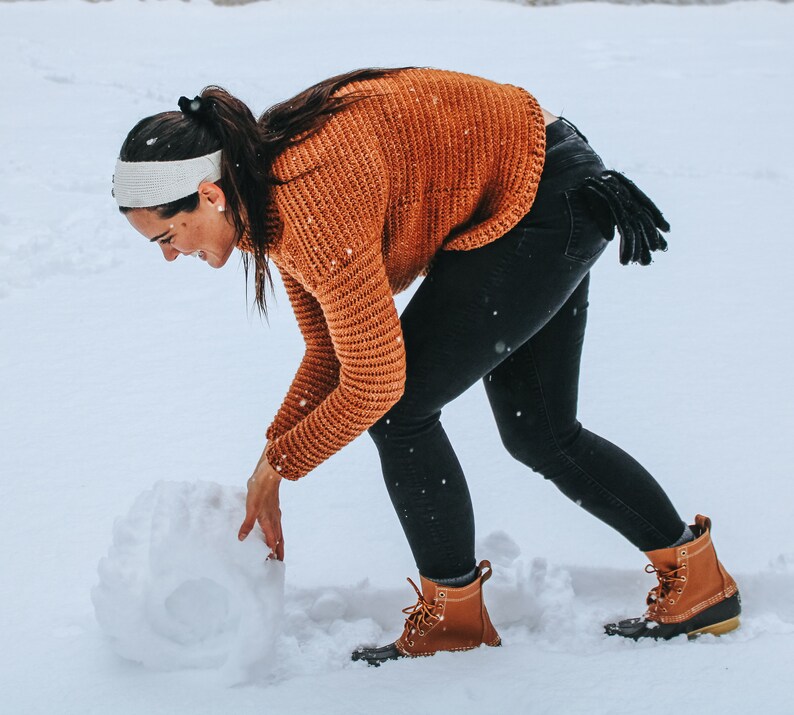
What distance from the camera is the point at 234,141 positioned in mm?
1199

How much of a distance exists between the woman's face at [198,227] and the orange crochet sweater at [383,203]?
8 centimetres

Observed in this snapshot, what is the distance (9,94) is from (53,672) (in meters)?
4.79

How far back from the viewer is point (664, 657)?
1540 mm

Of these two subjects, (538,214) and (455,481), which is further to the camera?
(455,481)

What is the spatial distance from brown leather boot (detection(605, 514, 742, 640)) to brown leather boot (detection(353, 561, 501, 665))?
0.31 m

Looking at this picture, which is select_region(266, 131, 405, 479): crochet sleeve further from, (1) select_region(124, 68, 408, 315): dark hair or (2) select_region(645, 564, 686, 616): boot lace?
(2) select_region(645, 564, 686, 616): boot lace

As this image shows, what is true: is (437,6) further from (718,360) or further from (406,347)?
(406,347)

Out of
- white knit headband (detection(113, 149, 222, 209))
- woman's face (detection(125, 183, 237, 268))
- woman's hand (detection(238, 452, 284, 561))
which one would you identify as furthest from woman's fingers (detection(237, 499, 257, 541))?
white knit headband (detection(113, 149, 222, 209))

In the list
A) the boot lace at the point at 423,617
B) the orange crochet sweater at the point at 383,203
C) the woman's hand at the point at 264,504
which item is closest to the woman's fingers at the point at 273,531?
the woman's hand at the point at 264,504

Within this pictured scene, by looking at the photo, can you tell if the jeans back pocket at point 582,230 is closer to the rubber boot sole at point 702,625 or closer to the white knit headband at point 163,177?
the white knit headband at point 163,177

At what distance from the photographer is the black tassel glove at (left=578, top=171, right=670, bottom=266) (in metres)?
1.37

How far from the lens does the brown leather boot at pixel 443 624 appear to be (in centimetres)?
155

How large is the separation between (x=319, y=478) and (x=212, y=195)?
1.07 meters

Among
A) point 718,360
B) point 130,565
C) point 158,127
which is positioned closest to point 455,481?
point 130,565
